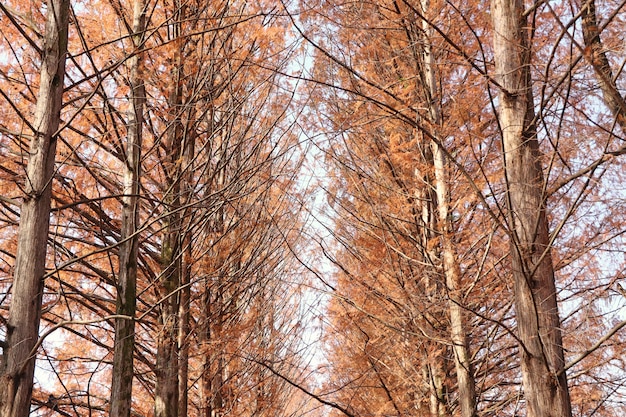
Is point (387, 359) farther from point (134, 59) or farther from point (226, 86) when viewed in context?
point (134, 59)

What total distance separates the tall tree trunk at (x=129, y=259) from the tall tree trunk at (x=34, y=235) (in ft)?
2.38

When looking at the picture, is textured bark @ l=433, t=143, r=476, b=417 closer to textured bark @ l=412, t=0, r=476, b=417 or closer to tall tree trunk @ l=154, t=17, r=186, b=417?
textured bark @ l=412, t=0, r=476, b=417

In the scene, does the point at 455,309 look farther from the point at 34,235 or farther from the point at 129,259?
the point at 34,235

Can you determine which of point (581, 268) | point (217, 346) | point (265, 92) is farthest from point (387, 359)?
point (265, 92)

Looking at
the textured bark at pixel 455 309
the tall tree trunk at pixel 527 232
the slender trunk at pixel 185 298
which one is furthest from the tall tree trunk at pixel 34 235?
the textured bark at pixel 455 309

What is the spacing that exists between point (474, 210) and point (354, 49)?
6.64 ft

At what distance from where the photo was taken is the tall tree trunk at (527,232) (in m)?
2.69

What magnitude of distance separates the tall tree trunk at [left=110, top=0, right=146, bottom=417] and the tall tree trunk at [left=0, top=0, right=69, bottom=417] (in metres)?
0.72

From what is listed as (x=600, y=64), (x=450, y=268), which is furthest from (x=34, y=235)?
(x=450, y=268)

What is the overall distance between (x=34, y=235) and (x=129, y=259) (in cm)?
139

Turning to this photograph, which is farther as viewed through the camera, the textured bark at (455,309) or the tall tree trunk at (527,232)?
the textured bark at (455,309)

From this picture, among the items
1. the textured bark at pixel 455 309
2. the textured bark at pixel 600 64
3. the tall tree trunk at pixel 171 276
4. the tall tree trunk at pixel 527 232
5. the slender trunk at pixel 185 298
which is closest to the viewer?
the textured bark at pixel 600 64

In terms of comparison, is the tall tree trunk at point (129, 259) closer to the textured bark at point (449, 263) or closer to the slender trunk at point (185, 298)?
the slender trunk at point (185, 298)

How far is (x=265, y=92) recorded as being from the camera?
630cm
